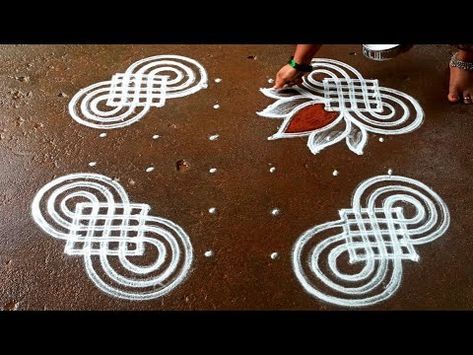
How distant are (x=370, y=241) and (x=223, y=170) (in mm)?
672

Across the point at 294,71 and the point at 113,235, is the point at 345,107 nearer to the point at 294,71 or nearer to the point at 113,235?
the point at 294,71

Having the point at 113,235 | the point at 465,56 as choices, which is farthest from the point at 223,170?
the point at 465,56

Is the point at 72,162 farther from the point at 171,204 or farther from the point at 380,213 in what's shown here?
the point at 380,213

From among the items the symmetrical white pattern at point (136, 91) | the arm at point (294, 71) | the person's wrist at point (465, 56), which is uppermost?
the person's wrist at point (465, 56)

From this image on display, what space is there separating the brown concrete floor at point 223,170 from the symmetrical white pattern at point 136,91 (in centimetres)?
5

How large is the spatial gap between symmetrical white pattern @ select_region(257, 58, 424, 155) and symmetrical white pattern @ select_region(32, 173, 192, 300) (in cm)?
74

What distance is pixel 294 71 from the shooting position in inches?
97.4

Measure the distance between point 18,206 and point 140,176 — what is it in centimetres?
49

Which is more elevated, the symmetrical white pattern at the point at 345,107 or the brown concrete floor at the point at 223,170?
the symmetrical white pattern at the point at 345,107

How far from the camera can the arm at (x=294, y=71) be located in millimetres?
2418

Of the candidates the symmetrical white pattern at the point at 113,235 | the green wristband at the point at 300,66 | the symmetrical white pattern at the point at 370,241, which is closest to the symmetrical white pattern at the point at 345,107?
the green wristband at the point at 300,66

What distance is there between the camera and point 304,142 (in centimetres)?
229

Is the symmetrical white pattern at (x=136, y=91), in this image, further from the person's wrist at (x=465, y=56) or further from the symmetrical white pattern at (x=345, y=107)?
the person's wrist at (x=465, y=56)
